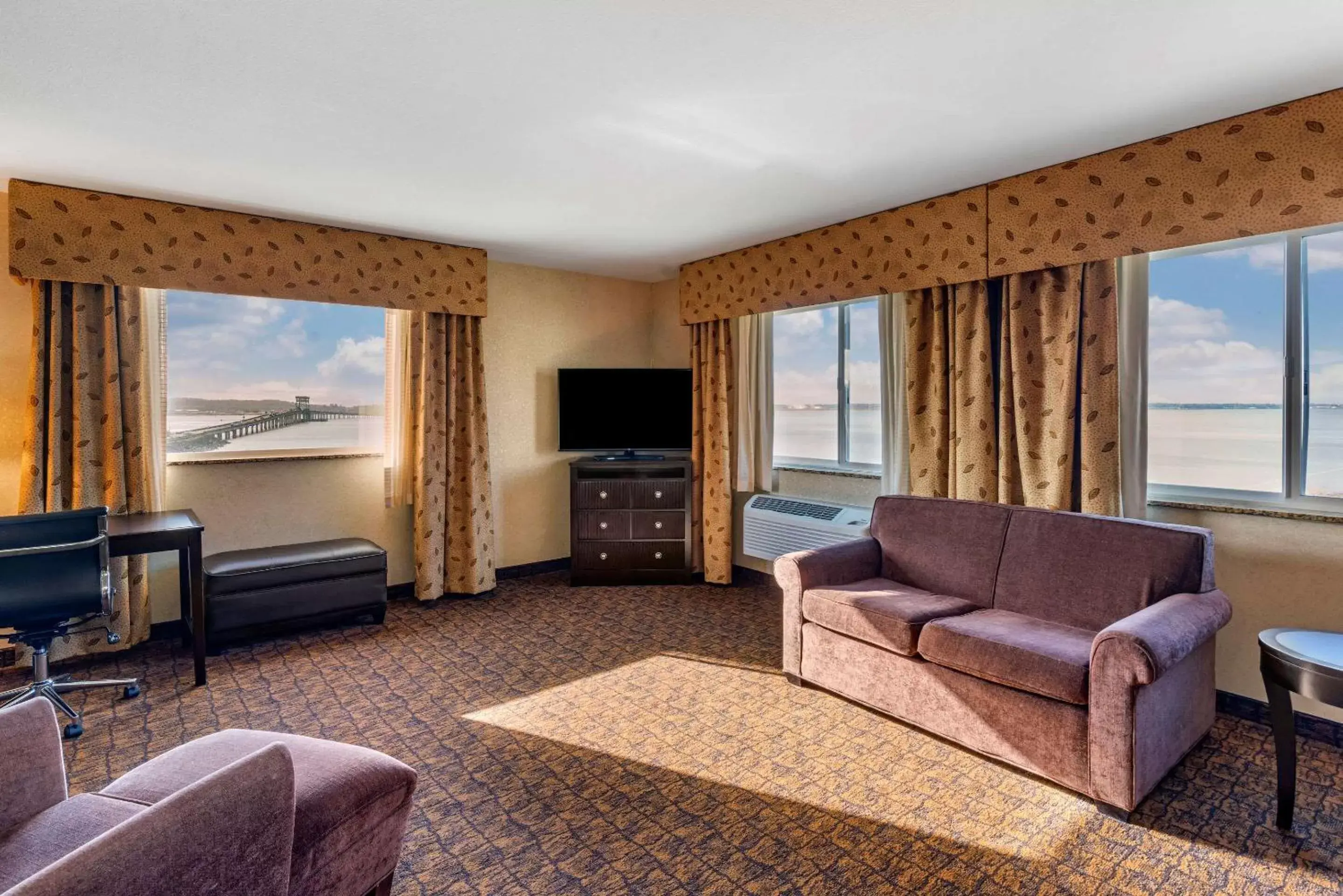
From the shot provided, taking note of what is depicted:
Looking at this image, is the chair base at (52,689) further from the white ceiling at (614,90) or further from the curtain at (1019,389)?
the curtain at (1019,389)

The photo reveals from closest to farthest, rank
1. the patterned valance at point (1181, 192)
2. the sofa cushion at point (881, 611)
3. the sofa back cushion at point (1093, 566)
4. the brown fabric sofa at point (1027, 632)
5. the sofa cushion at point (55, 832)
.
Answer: the sofa cushion at point (55, 832) → the brown fabric sofa at point (1027, 632) → the patterned valance at point (1181, 192) → the sofa back cushion at point (1093, 566) → the sofa cushion at point (881, 611)

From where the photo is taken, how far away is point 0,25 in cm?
201

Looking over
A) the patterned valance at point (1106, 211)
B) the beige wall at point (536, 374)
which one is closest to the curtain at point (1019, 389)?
the patterned valance at point (1106, 211)

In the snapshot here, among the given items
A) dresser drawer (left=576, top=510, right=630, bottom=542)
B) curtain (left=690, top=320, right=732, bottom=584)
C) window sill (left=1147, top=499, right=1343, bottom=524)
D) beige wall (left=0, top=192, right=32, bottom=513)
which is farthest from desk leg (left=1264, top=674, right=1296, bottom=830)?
beige wall (left=0, top=192, right=32, bottom=513)

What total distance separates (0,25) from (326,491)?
2.98m

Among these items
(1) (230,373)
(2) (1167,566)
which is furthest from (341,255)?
(2) (1167,566)

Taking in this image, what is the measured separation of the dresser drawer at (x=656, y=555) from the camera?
17.0 ft

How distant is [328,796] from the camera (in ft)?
5.08

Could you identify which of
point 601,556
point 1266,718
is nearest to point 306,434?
point 601,556

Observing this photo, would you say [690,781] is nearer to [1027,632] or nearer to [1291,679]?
[1027,632]

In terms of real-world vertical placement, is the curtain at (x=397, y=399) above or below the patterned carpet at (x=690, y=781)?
above

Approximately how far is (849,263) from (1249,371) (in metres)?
2.01

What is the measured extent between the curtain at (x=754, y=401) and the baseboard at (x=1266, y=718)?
2804mm

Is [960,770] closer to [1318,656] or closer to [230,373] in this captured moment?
[1318,656]
